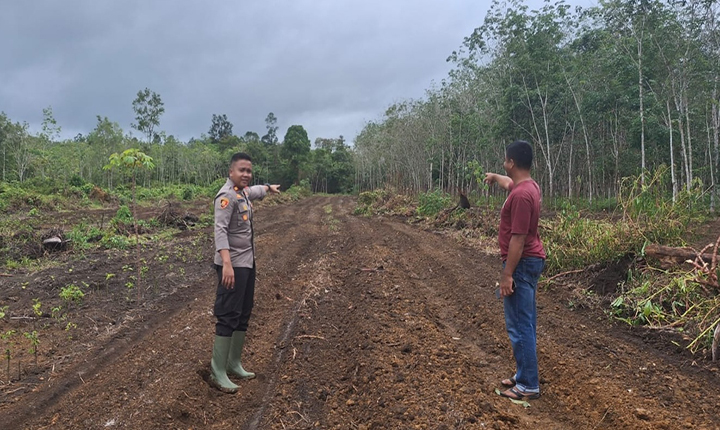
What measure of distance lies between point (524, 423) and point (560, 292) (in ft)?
10.5

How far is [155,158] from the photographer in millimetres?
33562

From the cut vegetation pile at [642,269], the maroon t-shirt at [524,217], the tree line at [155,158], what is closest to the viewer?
the maroon t-shirt at [524,217]

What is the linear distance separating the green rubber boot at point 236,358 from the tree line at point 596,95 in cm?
892

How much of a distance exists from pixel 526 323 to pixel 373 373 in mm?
1130

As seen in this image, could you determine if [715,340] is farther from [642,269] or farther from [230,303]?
[230,303]

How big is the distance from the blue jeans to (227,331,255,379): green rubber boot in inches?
76.6

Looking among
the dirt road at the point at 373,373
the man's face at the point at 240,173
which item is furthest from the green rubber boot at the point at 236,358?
the man's face at the point at 240,173


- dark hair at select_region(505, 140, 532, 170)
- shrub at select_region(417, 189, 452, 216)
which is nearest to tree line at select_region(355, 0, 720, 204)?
shrub at select_region(417, 189, 452, 216)

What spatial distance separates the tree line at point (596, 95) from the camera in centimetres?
1291

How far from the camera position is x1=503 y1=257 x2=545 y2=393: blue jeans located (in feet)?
8.50

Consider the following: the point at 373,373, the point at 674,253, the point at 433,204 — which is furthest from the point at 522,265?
the point at 433,204

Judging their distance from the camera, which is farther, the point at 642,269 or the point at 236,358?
the point at 642,269

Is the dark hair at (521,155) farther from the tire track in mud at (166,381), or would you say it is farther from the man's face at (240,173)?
the tire track in mud at (166,381)

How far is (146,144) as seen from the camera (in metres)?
36.0
